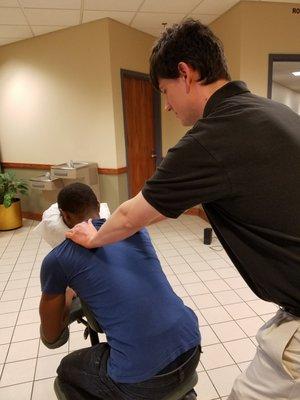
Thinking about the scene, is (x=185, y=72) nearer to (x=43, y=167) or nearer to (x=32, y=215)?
(x=43, y=167)

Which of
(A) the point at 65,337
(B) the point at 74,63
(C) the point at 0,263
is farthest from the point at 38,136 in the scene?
(A) the point at 65,337

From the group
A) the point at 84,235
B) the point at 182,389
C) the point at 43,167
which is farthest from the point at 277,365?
the point at 43,167

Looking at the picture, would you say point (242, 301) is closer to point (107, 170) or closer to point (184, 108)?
point (184, 108)

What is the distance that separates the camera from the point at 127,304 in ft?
3.23

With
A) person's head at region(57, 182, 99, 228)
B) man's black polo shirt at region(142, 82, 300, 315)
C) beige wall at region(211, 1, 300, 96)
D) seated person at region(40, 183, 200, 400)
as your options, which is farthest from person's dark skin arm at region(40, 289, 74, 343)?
beige wall at region(211, 1, 300, 96)

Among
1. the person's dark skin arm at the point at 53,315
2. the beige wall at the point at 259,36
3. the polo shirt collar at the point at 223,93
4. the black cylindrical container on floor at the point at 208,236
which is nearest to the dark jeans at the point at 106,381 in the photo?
the person's dark skin arm at the point at 53,315

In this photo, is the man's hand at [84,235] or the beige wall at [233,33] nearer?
the man's hand at [84,235]

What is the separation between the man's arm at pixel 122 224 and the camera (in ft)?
2.90

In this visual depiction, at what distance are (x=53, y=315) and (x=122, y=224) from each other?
0.47 m

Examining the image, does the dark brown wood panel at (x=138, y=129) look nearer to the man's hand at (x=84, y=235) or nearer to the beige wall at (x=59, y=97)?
the beige wall at (x=59, y=97)

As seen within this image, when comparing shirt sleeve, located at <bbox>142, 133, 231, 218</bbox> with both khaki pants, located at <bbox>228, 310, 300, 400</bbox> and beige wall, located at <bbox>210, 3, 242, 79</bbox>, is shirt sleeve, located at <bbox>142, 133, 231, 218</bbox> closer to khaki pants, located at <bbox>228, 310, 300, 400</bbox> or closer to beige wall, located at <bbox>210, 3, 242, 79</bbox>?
khaki pants, located at <bbox>228, 310, 300, 400</bbox>

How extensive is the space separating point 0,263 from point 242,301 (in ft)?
8.29

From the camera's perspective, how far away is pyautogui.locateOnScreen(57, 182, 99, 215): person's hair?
4.23 feet

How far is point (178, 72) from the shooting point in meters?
0.92
